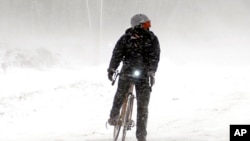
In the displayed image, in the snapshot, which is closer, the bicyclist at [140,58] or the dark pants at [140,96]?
the bicyclist at [140,58]

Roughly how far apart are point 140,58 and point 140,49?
159mm

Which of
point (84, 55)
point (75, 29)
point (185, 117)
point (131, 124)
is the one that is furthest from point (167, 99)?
point (75, 29)

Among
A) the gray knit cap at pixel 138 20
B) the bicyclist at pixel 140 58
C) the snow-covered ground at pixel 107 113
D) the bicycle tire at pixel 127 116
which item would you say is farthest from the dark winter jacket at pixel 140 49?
the snow-covered ground at pixel 107 113

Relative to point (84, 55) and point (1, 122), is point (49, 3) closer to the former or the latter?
point (84, 55)

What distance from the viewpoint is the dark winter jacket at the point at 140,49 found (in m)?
7.59

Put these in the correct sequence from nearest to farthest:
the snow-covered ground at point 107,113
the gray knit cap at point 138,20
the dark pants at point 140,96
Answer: the gray knit cap at point 138,20 < the dark pants at point 140,96 < the snow-covered ground at point 107,113

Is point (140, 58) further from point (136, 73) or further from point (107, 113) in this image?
point (107, 113)

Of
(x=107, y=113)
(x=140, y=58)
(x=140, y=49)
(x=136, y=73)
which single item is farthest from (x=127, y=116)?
(x=107, y=113)

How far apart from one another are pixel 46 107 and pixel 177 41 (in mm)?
70033

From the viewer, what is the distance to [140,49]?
25.0 ft

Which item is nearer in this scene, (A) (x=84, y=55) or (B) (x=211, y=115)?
(B) (x=211, y=115)

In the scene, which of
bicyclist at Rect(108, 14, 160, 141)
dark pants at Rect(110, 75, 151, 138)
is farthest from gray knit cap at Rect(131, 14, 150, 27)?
dark pants at Rect(110, 75, 151, 138)

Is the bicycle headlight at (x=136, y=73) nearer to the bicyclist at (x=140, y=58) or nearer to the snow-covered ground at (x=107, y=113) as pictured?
the bicyclist at (x=140, y=58)

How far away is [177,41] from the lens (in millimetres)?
84438
